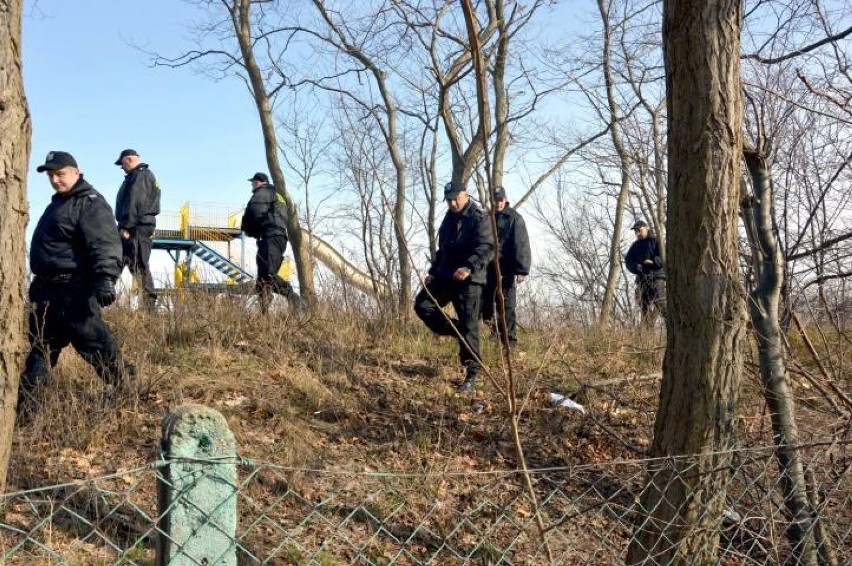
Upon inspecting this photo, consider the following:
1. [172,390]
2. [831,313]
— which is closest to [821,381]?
[831,313]

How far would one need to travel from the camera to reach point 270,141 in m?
10.4

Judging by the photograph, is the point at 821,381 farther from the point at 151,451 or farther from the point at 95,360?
the point at 95,360

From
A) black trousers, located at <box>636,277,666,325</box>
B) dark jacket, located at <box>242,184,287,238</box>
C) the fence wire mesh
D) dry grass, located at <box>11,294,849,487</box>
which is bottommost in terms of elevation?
the fence wire mesh

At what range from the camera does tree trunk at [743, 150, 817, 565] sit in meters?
3.94

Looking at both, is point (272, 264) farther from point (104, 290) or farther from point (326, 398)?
point (104, 290)

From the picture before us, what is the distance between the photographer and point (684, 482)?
3.27 m

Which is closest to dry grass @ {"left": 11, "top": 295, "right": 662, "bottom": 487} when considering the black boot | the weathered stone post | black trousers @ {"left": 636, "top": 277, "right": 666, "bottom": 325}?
the black boot

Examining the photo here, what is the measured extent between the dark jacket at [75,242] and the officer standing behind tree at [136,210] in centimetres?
312

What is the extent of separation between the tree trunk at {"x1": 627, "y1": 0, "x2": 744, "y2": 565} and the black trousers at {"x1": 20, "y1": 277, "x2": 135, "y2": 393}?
379 centimetres

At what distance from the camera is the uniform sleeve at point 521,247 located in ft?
27.1

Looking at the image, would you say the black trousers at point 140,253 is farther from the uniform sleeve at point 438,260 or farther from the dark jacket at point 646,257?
the dark jacket at point 646,257

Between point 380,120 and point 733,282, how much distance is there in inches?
396

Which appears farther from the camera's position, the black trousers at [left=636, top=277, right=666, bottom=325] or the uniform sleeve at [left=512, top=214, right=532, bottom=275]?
the black trousers at [left=636, top=277, right=666, bottom=325]

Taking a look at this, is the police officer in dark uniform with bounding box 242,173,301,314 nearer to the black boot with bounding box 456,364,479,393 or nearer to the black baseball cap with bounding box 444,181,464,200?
the black baseball cap with bounding box 444,181,464,200
